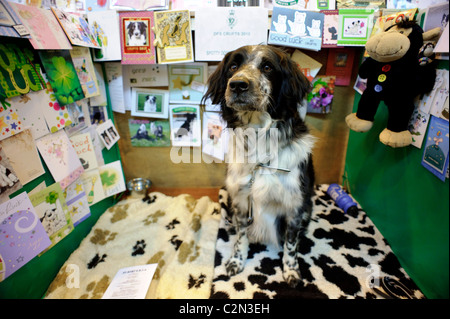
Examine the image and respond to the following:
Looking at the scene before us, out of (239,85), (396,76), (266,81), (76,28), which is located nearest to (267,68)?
(266,81)

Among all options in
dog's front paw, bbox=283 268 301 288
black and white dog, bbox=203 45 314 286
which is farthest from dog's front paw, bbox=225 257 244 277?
dog's front paw, bbox=283 268 301 288

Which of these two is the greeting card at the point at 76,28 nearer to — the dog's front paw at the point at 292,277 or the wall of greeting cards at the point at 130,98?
the wall of greeting cards at the point at 130,98

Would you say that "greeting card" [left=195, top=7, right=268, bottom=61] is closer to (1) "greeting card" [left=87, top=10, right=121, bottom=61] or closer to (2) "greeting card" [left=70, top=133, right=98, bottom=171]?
(1) "greeting card" [left=87, top=10, right=121, bottom=61]

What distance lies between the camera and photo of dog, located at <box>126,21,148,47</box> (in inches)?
54.4

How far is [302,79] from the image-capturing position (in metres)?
1.20

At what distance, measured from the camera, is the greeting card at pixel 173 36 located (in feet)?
4.44

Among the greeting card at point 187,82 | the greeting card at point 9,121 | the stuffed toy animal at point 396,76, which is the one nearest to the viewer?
the stuffed toy animal at point 396,76

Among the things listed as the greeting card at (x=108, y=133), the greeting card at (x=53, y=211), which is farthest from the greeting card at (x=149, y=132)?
the greeting card at (x=53, y=211)

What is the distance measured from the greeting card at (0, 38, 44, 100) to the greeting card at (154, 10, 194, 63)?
62 cm

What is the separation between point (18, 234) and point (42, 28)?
2.95 ft

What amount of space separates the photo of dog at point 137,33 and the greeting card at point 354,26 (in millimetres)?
1095

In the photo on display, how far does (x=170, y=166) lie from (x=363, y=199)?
143cm

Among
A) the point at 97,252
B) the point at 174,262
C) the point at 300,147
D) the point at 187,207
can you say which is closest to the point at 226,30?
the point at 300,147

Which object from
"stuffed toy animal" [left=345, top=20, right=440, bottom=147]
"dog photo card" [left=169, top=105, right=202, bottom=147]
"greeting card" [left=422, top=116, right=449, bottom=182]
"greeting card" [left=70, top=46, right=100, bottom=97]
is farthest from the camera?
"dog photo card" [left=169, top=105, right=202, bottom=147]
